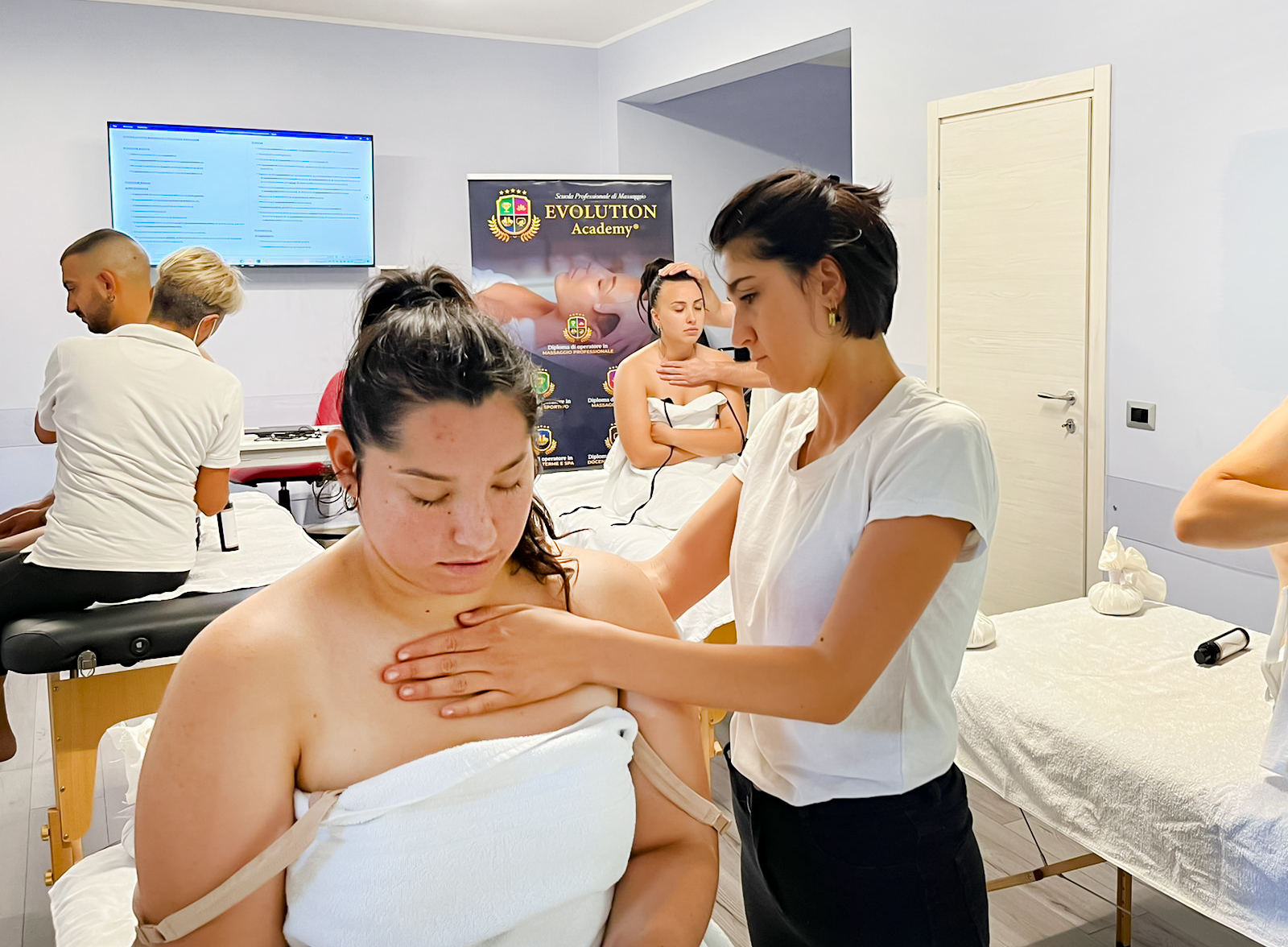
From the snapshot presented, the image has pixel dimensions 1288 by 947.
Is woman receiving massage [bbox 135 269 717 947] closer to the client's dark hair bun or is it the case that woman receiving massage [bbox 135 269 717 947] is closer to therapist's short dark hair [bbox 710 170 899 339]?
the client's dark hair bun

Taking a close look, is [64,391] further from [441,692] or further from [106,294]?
[441,692]

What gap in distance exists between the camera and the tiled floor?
7.57 ft

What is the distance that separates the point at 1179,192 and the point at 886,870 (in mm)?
2904

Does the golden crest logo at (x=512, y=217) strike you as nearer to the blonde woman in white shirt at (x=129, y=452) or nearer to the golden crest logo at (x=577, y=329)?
the golden crest logo at (x=577, y=329)

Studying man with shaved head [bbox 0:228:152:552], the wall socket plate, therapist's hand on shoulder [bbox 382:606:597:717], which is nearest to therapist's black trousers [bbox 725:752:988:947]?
therapist's hand on shoulder [bbox 382:606:597:717]

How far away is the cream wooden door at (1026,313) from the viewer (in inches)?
147

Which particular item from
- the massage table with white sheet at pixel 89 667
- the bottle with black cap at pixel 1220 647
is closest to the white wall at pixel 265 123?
the massage table with white sheet at pixel 89 667

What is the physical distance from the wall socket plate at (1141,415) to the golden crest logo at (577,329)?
3.20 metres

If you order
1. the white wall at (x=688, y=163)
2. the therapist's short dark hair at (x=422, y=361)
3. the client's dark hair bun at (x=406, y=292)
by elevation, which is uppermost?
the white wall at (x=688, y=163)

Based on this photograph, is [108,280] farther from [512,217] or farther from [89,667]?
[512,217]

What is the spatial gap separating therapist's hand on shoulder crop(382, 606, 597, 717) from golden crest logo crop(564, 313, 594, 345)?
5077mm

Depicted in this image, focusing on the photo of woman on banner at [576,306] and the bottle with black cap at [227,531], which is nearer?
the bottle with black cap at [227,531]

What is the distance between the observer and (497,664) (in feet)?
3.39

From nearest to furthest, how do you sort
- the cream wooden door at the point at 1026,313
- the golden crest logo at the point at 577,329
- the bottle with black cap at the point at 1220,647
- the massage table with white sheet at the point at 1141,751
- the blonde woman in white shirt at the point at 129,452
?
1. the massage table with white sheet at the point at 1141,751
2. the bottle with black cap at the point at 1220,647
3. the blonde woman in white shirt at the point at 129,452
4. the cream wooden door at the point at 1026,313
5. the golden crest logo at the point at 577,329
